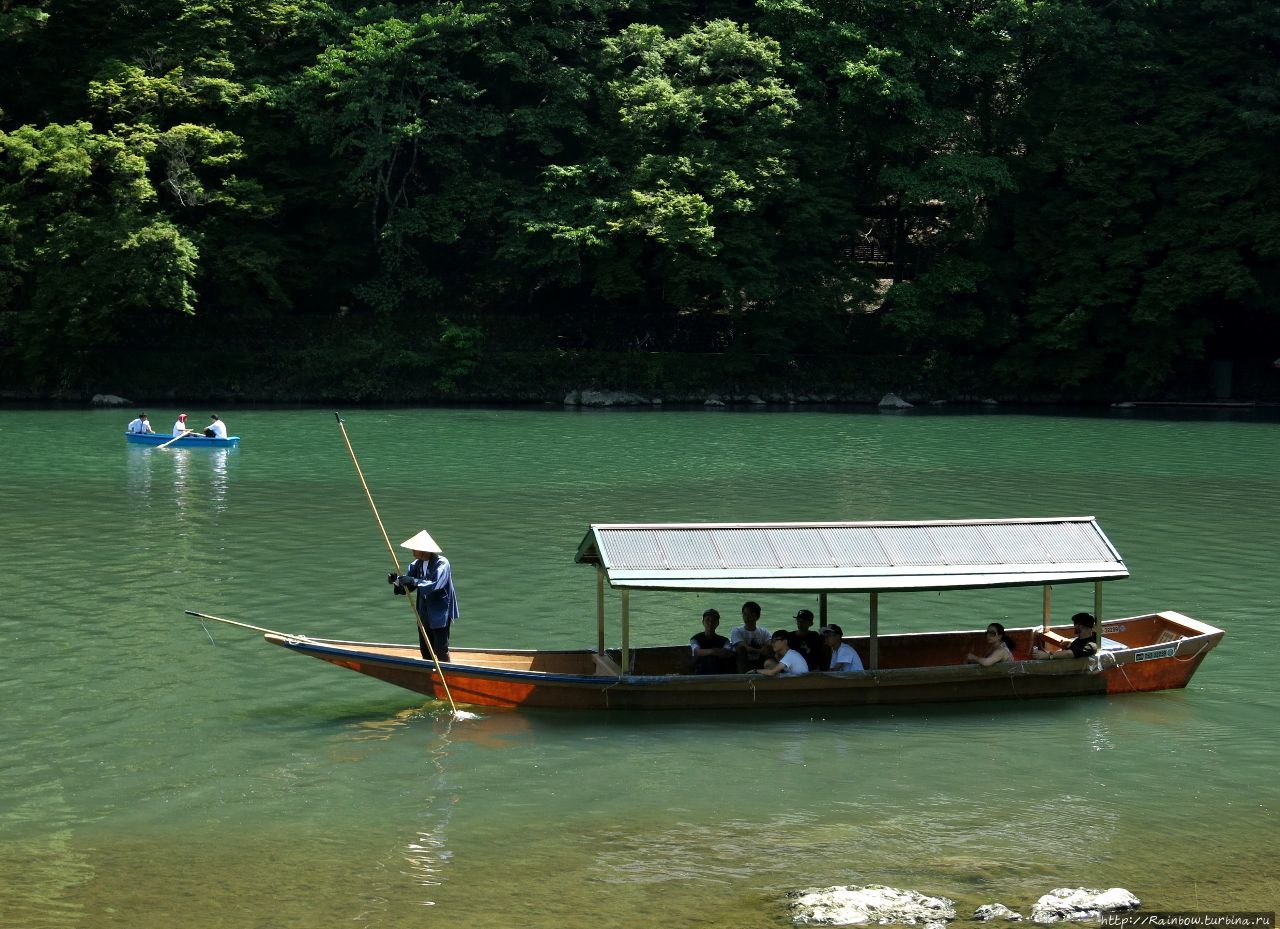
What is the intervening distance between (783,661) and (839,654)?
2.39ft

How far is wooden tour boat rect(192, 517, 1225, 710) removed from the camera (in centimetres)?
1485

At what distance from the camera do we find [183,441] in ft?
129

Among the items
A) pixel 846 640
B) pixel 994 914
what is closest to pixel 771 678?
pixel 846 640

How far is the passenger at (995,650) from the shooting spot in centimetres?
1562

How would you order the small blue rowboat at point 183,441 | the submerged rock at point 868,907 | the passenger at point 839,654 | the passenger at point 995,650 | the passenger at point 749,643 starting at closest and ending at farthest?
the submerged rock at point 868,907, the passenger at point 749,643, the passenger at point 839,654, the passenger at point 995,650, the small blue rowboat at point 183,441

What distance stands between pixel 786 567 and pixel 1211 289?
43.8m

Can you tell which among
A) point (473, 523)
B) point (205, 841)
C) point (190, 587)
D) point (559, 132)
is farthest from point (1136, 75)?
point (205, 841)

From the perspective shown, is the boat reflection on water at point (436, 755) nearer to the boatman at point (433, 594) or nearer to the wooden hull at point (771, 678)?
the wooden hull at point (771, 678)

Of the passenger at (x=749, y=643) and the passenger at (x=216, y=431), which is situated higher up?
the passenger at (x=216, y=431)

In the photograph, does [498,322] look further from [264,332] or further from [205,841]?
[205,841]

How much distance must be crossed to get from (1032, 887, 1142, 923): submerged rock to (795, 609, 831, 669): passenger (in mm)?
5536

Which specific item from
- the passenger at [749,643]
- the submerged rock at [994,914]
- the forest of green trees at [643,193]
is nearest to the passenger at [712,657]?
the passenger at [749,643]

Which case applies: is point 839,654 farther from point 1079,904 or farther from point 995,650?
point 1079,904

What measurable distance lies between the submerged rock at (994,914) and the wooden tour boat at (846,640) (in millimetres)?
4959
